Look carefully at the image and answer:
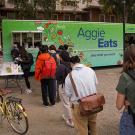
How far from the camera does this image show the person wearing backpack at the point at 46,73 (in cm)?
1048

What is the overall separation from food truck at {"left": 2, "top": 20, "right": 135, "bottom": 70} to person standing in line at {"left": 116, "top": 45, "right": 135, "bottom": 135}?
495 inches

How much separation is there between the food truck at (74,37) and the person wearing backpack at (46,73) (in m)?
6.42

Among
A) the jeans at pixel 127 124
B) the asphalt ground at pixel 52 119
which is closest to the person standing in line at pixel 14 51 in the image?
the asphalt ground at pixel 52 119

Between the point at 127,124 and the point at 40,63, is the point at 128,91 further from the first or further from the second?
the point at 40,63

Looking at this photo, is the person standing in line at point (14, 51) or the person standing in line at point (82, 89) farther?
the person standing in line at point (14, 51)

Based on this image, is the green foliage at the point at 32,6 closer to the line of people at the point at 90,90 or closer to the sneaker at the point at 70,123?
the line of people at the point at 90,90

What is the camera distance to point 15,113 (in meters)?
7.57

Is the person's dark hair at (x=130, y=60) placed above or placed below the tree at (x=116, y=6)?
below

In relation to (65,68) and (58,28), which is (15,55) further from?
(65,68)

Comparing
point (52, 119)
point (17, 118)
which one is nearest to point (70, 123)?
point (52, 119)

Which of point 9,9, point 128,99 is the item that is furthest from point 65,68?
point 9,9

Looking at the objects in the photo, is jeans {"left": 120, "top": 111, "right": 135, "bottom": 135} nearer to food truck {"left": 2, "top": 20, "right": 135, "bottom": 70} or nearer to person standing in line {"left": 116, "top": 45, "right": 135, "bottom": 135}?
person standing in line {"left": 116, "top": 45, "right": 135, "bottom": 135}

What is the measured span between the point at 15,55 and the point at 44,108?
632 cm

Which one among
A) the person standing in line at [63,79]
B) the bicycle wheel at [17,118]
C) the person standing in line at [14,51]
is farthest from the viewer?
the person standing in line at [14,51]
